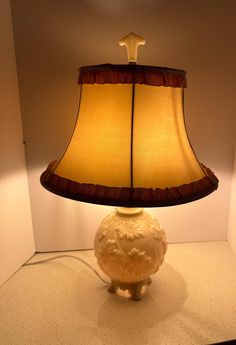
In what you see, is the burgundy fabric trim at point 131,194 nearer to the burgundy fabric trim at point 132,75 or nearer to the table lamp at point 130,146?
the table lamp at point 130,146

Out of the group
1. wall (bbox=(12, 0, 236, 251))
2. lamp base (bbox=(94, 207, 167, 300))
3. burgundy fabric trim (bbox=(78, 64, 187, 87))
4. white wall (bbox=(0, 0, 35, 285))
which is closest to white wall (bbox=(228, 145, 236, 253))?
wall (bbox=(12, 0, 236, 251))

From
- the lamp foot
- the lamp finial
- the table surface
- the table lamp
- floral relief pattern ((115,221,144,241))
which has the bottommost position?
the table surface

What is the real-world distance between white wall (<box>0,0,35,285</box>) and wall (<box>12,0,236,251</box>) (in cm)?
3

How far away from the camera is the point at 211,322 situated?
661mm

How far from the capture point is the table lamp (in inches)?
20.0

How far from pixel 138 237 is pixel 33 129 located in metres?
0.48

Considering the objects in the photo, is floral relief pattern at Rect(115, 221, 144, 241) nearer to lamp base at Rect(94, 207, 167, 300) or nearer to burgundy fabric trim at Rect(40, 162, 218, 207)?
lamp base at Rect(94, 207, 167, 300)

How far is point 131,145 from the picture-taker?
526 millimetres

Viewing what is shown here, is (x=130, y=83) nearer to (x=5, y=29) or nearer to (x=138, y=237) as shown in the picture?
(x=138, y=237)

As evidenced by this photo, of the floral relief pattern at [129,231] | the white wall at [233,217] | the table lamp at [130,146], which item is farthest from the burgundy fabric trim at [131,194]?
the white wall at [233,217]

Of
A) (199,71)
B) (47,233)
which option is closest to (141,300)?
(47,233)

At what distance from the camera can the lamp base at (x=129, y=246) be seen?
2.16ft

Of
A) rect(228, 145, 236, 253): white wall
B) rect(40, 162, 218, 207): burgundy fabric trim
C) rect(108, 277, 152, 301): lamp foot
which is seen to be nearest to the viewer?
rect(40, 162, 218, 207): burgundy fabric trim

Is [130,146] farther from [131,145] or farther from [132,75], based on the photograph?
[132,75]
